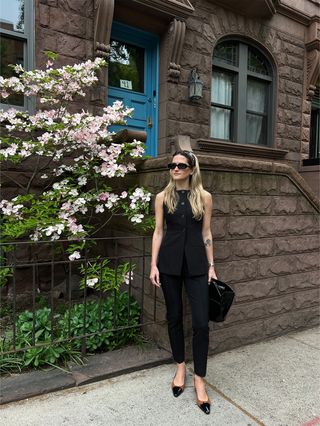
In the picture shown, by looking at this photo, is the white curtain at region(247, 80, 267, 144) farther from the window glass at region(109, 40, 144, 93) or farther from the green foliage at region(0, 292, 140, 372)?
the green foliage at region(0, 292, 140, 372)

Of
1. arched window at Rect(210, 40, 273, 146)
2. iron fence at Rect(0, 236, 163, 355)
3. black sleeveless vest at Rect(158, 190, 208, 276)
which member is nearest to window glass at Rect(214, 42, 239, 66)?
arched window at Rect(210, 40, 273, 146)

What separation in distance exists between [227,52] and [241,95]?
2.68 ft

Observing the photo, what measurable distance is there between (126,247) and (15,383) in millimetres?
1808

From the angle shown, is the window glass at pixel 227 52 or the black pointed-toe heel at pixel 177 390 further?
the window glass at pixel 227 52

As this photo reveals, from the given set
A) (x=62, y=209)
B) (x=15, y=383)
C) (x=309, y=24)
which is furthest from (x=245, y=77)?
(x=15, y=383)

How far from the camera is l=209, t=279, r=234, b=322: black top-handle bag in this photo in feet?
9.16

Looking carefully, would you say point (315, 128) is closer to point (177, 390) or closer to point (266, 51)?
point (266, 51)

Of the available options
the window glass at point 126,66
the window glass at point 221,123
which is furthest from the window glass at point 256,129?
the window glass at point 126,66

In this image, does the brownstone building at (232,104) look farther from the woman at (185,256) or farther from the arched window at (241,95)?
the woman at (185,256)

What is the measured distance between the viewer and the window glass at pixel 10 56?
15.1 ft

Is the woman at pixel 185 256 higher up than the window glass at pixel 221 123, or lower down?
lower down

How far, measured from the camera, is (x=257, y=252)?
153 inches

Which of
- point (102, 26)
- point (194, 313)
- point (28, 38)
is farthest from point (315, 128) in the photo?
point (194, 313)

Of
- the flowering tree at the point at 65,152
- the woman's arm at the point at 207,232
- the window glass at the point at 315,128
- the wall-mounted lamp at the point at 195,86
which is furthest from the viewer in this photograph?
the window glass at the point at 315,128
